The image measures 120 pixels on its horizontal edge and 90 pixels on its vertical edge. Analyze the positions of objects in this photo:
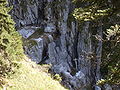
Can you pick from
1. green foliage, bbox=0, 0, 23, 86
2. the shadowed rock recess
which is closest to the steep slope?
green foliage, bbox=0, 0, 23, 86

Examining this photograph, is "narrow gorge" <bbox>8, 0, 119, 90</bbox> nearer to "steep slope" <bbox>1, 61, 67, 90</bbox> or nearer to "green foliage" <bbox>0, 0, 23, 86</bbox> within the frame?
"steep slope" <bbox>1, 61, 67, 90</bbox>

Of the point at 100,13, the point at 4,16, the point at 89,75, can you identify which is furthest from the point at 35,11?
the point at 100,13

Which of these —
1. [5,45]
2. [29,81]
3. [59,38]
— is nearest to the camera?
[5,45]

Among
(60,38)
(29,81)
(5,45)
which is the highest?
(5,45)

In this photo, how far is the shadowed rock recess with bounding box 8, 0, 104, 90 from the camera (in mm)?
33841

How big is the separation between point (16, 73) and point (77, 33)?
28.1 metres

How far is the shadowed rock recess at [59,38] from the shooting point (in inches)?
1332

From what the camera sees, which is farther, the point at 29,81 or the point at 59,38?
the point at 59,38

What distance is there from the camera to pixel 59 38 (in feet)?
129

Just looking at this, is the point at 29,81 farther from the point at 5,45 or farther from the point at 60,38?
the point at 60,38

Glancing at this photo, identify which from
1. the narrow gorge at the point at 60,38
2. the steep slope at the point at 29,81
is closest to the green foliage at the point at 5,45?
the steep slope at the point at 29,81

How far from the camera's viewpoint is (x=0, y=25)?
448 inches

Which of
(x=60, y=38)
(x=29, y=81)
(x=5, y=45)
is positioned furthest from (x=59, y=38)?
(x=5, y=45)

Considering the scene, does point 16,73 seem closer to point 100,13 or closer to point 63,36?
point 100,13
